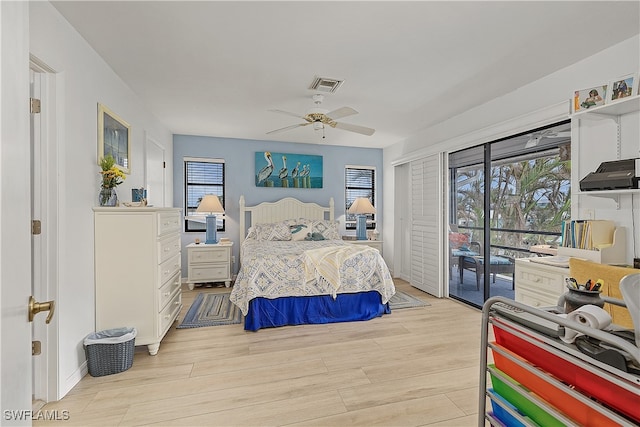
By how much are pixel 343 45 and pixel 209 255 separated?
12.1 ft

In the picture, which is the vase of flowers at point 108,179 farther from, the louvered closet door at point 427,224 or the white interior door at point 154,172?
the louvered closet door at point 427,224

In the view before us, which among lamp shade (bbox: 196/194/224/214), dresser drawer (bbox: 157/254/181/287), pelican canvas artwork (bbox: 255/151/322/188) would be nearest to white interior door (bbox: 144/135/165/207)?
lamp shade (bbox: 196/194/224/214)

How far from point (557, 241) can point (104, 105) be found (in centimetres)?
460

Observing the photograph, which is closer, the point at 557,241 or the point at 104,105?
the point at 104,105

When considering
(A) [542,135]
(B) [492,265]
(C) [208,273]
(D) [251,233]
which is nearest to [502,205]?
(B) [492,265]

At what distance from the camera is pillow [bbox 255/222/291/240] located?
495 centimetres

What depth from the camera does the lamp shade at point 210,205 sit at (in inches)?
192

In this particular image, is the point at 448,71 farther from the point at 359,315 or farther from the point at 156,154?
the point at 156,154

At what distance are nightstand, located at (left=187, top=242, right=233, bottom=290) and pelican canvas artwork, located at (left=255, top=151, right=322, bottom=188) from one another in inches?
55.3

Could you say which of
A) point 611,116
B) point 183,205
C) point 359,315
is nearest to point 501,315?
point 611,116

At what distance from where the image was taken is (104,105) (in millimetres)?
2641

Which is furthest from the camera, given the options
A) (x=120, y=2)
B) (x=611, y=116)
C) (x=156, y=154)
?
(x=156, y=154)

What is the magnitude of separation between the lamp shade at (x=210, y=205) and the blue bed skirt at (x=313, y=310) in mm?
2210

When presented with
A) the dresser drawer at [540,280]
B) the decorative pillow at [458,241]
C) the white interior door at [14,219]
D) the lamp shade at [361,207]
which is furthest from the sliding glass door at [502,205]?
the white interior door at [14,219]
